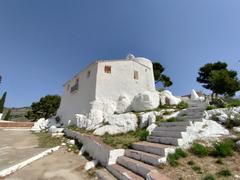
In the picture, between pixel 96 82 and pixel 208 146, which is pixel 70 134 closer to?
pixel 96 82

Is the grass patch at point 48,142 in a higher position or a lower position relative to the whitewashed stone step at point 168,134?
lower

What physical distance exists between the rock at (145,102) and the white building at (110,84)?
4.12ft

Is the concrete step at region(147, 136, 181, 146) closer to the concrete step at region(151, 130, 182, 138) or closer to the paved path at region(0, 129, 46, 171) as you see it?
the concrete step at region(151, 130, 182, 138)

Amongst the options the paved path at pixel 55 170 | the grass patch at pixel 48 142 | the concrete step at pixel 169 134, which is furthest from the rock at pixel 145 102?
the paved path at pixel 55 170

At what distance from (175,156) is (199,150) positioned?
2.81ft

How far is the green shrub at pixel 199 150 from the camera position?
195 inches

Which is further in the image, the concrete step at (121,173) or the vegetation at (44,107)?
the vegetation at (44,107)

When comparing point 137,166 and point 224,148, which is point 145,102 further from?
point 137,166

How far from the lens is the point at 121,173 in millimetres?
4762

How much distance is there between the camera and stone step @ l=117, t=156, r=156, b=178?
174 inches

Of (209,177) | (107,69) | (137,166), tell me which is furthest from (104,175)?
(107,69)

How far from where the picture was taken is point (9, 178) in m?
5.26

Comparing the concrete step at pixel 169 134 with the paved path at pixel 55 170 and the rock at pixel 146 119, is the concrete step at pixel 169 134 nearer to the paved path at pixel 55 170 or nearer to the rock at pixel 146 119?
the rock at pixel 146 119

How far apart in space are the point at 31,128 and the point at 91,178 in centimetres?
1852
